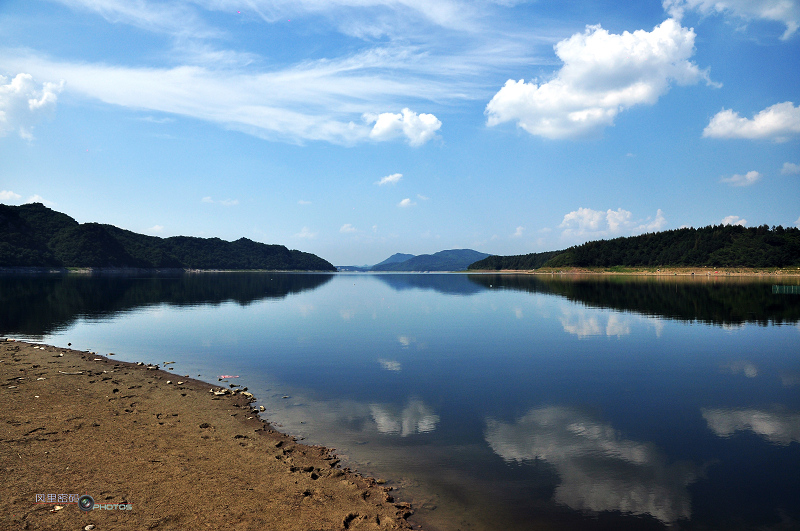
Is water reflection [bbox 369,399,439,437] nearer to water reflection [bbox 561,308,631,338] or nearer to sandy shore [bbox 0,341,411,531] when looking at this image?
sandy shore [bbox 0,341,411,531]

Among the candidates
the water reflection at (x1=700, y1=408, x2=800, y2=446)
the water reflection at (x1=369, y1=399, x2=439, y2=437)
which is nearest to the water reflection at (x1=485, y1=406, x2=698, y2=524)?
the water reflection at (x1=369, y1=399, x2=439, y2=437)

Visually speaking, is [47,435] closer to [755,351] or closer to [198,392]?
[198,392]

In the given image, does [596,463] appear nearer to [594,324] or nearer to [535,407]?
[535,407]

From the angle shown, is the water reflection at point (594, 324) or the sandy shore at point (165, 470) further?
the water reflection at point (594, 324)

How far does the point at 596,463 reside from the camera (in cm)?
1234

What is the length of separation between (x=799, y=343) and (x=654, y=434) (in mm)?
27309

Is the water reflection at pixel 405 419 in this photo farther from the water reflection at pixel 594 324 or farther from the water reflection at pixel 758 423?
the water reflection at pixel 594 324

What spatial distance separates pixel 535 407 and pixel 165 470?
13265 millimetres

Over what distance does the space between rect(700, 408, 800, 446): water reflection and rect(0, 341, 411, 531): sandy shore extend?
12881mm

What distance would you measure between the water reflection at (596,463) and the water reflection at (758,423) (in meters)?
4.09

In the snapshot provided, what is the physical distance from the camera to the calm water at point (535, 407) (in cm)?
1045

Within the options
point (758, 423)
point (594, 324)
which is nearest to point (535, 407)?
point (758, 423)

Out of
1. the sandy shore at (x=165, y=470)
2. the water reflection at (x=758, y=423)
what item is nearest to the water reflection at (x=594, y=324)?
the water reflection at (x=758, y=423)

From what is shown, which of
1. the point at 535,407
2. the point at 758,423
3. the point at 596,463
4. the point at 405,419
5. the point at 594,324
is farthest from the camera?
the point at 594,324
